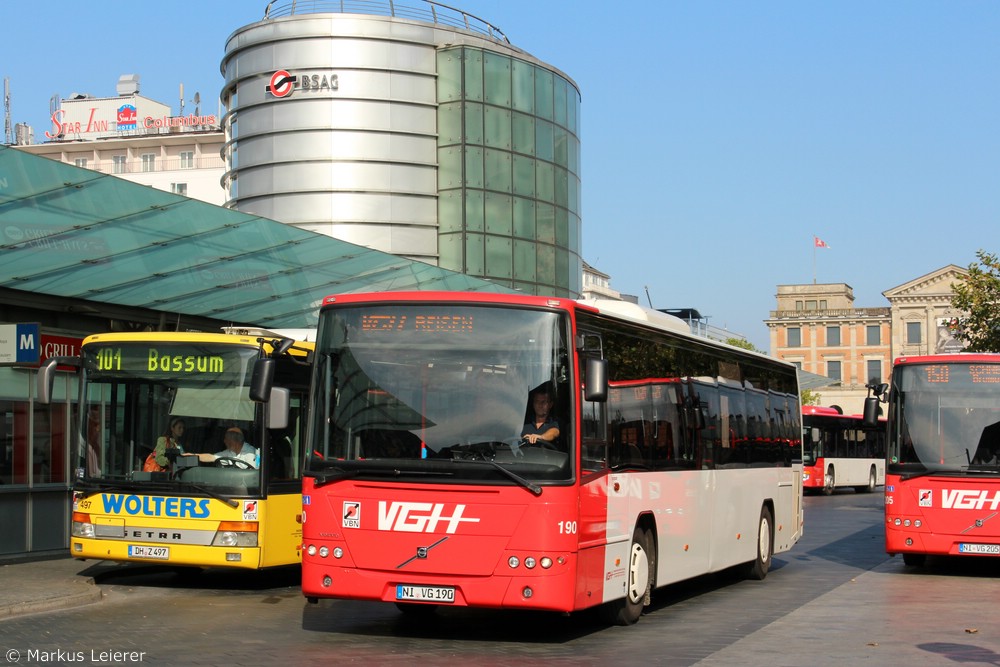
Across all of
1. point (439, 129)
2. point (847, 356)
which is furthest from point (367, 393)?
point (847, 356)

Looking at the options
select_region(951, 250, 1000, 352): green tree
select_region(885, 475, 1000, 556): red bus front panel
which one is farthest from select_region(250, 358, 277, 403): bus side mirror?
select_region(951, 250, 1000, 352): green tree

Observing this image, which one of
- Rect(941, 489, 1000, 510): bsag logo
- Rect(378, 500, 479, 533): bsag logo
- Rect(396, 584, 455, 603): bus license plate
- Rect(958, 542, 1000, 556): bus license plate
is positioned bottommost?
Rect(958, 542, 1000, 556): bus license plate

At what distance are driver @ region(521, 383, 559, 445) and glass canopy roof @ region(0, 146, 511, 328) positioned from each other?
8.71 meters

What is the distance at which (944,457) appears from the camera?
59.0 ft

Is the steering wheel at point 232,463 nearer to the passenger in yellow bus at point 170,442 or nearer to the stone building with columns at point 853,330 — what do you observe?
the passenger in yellow bus at point 170,442

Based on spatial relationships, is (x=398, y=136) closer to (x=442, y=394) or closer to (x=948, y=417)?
(x=948, y=417)

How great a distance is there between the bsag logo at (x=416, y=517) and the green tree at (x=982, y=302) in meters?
28.1

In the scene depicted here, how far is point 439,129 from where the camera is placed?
184 ft

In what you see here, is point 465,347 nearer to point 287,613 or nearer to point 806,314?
point 287,613

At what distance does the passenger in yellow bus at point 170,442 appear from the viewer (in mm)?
15266

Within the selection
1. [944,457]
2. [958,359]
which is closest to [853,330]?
[958,359]

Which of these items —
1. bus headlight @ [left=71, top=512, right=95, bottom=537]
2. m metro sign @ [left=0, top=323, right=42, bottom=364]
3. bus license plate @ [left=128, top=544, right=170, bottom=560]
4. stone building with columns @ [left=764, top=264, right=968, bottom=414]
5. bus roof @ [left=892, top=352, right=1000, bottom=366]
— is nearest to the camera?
bus license plate @ [left=128, top=544, right=170, bottom=560]

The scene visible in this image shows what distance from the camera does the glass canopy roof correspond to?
17.6 m

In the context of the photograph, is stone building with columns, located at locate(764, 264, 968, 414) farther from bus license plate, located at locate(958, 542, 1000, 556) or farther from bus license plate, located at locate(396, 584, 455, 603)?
bus license plate, located at locate(396, 584, 455, 603)
